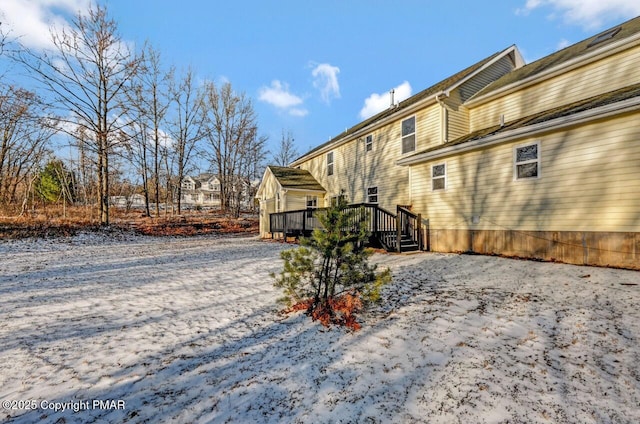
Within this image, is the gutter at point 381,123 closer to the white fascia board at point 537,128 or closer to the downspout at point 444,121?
the downspout at point 444,121

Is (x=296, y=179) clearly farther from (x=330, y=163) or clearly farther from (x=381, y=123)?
(x=381, y=123)

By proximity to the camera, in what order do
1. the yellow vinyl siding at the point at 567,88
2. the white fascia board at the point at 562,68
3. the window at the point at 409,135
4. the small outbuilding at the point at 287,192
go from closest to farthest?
the white fascia board at the point at 562,68 → the yellow vinyl siding at the point at 567,88 → the window at the point at 409,135 → the small outbuilding at the point at 287,192

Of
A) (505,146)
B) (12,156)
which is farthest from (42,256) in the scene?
(12,156)

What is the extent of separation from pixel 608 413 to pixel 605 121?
7275 millimetres

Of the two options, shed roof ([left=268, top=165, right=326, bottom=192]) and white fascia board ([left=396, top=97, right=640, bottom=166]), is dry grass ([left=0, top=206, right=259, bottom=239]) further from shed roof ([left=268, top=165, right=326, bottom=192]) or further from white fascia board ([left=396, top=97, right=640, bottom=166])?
white fascia board ([left=396, top=97, right=640, bottom=166])

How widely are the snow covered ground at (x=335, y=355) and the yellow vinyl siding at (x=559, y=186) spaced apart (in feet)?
5.41

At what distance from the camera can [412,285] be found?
19.1ft

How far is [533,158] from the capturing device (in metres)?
7.98

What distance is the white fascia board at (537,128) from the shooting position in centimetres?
624

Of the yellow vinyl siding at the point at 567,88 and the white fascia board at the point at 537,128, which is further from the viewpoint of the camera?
the yellow vinyl siding at the point at 567,88

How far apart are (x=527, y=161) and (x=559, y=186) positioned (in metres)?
1.09

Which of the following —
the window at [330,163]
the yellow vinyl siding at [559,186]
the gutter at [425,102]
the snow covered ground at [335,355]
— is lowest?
the snow covered ground at [335,355]

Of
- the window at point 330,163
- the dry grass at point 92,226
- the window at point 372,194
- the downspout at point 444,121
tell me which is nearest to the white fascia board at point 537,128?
the downspout at point 444,121

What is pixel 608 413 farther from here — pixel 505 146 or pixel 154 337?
pixel 505 146
